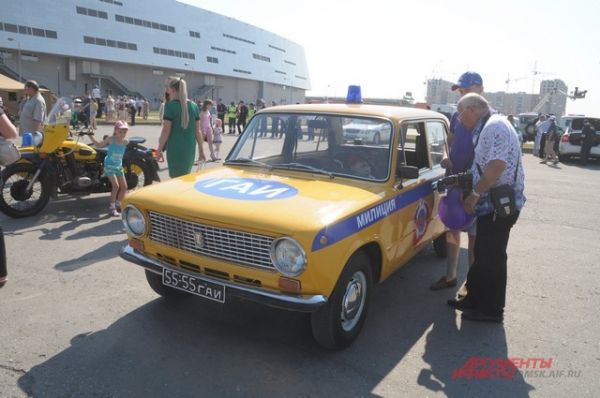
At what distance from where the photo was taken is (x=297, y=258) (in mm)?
2980

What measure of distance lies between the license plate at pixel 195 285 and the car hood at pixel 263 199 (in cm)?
44

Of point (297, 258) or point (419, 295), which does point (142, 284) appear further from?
point (419, 295)

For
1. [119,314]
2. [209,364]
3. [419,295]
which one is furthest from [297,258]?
[419,295]

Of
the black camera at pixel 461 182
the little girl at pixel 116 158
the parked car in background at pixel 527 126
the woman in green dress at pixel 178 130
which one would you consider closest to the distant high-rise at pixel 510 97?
the parked car in background at pixel 527 126

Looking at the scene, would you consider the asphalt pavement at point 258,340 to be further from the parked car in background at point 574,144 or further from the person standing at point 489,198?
the parked car in background at point 574,144

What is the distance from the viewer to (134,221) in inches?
145

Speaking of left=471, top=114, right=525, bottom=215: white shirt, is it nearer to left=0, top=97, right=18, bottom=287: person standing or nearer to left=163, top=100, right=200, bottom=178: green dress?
left=163, top=100, right=200, bottom=178: green dress

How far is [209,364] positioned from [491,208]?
8.59 ft

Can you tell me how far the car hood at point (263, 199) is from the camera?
307 centimetres

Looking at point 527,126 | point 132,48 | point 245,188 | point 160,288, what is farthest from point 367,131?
point 132,48

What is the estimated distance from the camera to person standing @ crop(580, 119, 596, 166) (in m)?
17.6

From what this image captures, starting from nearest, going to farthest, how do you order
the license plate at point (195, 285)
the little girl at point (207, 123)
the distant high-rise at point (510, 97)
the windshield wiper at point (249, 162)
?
the license plate at point (195, 285)
the windshield wiper at point (249, 162)
the little girl at point (207, 123)
the distant high-rise at point (510, 97)

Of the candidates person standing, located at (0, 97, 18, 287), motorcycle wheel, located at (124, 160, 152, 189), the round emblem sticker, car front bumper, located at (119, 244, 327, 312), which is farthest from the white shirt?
motorcycle wheel, located at (124, 160, 152, 189)

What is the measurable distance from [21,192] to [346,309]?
216 inches
